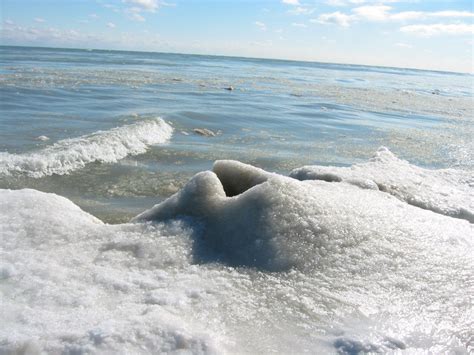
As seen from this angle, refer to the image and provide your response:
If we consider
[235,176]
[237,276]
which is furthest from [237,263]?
[235,176]

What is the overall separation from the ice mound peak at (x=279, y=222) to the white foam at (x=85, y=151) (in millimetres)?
3019

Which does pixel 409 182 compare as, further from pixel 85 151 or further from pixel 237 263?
pixel 85 151

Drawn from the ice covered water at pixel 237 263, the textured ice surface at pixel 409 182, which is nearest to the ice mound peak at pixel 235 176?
the ice covered water at pixel 237 263

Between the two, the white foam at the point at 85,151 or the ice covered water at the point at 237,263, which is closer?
the ice covered water at the point at 237,263

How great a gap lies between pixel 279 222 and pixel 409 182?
9.27 ft

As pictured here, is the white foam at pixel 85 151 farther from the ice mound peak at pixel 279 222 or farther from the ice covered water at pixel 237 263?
the ice mound peak at pixel 279 222

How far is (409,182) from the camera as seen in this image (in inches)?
200

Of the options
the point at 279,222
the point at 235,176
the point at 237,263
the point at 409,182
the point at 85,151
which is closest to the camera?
the point at 237,263

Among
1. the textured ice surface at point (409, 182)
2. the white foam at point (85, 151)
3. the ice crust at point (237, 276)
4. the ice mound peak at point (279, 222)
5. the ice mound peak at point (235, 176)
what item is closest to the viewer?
the ice crust at point (237, 276)

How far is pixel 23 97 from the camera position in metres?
11.3

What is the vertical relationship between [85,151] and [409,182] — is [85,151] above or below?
below

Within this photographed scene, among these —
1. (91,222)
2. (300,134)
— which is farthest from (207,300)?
A: (300,134)

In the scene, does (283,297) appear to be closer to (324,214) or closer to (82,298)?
(324,214)

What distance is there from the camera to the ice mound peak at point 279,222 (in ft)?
8.95
